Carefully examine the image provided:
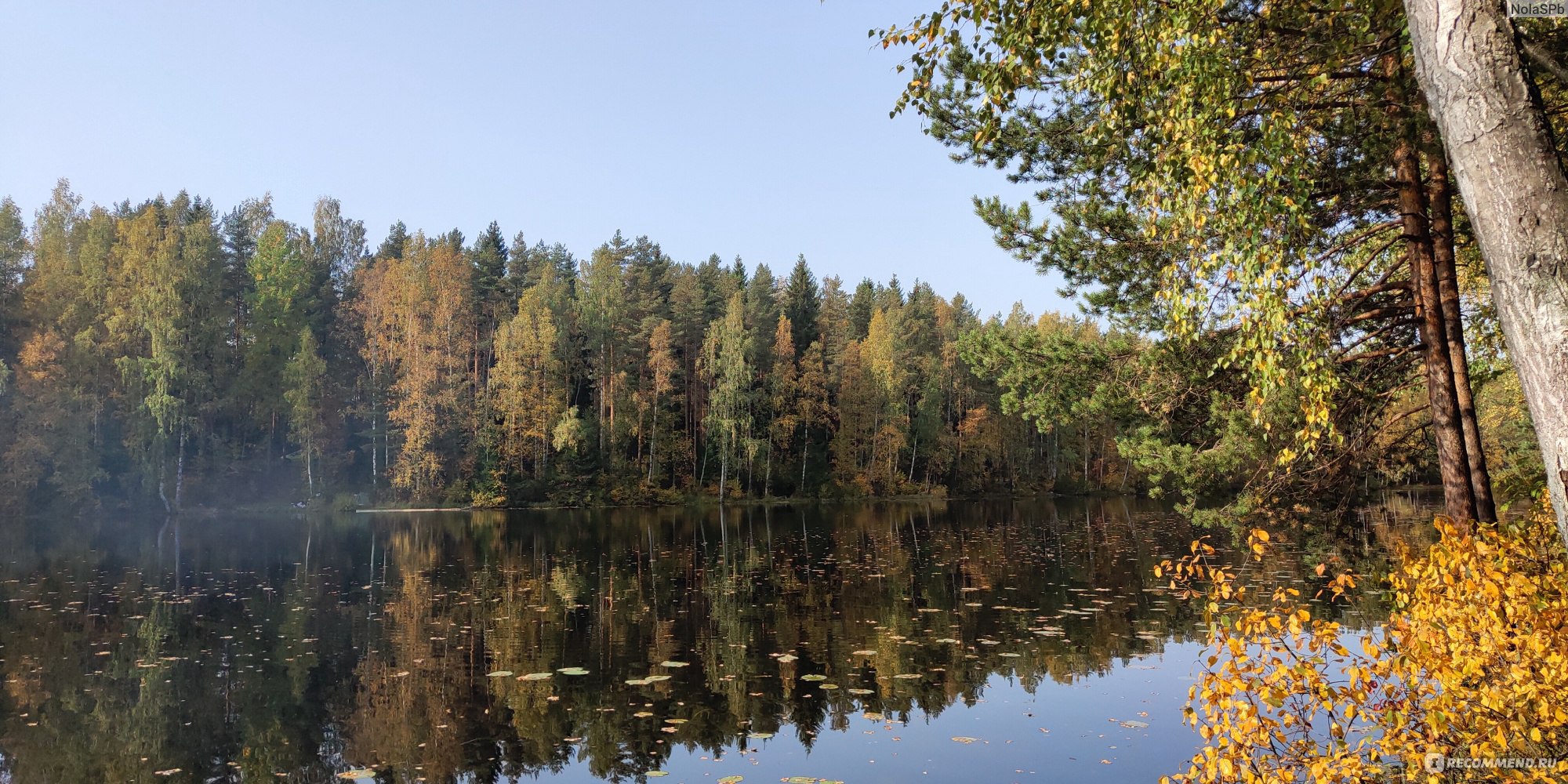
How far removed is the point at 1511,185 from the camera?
304 cm

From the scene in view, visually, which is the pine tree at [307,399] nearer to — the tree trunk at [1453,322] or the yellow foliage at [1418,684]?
the tree trunk at [1453,322]

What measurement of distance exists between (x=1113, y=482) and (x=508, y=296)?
4591 cm

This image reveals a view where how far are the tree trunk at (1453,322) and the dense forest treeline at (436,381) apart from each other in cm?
4253

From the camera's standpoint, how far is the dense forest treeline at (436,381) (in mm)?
46875

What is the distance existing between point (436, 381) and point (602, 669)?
45359 millimetres

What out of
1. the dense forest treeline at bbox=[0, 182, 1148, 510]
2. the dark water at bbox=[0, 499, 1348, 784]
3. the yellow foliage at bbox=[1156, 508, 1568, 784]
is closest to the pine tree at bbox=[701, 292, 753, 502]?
the dense forest treeline at bbox=[0, 182, 1148, 510]

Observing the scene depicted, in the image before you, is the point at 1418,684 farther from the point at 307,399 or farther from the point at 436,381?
the point at 307,399

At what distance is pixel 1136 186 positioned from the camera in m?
5.85

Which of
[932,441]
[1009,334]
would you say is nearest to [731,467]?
[932,441]

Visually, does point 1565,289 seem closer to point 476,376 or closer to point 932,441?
point 476,376

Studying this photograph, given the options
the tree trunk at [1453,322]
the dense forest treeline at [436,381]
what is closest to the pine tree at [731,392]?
the dense forest treeline at [436,381]

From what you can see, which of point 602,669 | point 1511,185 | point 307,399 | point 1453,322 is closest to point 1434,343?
point 1453,322

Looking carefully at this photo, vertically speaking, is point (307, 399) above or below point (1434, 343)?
above

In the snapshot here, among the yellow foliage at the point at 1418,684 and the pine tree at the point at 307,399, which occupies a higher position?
the pine tree at the point at 307,399
